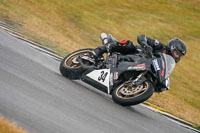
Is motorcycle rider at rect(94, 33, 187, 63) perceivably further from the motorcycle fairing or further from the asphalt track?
the asphalt track

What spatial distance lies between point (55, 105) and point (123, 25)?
17.0 m

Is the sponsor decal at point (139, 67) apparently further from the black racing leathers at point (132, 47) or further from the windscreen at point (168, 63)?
the black racing leathers at point (132, 47)

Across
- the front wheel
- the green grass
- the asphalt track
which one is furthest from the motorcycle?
the green grass

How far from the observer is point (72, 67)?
839 centimetres

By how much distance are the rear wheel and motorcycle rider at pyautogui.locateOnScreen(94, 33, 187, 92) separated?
0.45 metres

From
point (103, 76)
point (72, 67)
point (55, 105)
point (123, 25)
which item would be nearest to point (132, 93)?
point (103, 76)

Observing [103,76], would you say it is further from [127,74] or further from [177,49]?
[177,49]

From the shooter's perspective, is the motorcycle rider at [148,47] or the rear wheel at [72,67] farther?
the rear wheel at [72,67]

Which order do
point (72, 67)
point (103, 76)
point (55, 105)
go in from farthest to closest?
1. point (72, 67)
2. point (103, 76)
3. point (55, 105)

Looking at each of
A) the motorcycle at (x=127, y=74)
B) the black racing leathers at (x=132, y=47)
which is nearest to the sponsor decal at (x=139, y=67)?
the motorcycle at (x=127, y=74)

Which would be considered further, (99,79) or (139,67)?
(99,79)

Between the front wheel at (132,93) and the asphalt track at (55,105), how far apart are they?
18cm

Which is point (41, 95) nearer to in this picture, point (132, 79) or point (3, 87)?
point (3, 87)

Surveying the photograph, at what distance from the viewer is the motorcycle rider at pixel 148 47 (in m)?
8.00
